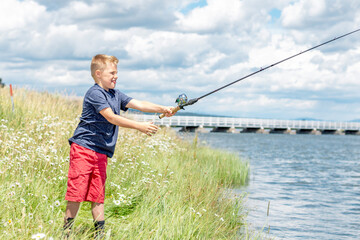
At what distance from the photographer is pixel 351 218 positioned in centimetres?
930

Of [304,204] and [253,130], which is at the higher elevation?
[253,130]

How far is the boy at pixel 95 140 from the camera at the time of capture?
3.99 m

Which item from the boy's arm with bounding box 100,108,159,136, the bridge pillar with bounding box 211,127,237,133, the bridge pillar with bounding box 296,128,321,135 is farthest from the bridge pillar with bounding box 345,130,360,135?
the boy's arm with bounding box 100,108,159,136

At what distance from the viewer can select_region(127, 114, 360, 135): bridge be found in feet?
175

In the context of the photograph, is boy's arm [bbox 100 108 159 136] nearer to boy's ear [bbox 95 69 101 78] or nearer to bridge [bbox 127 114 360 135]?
boy's ear [bbox 95 69 101 78]

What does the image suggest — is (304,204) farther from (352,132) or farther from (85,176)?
(352,132)

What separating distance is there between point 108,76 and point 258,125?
195ft

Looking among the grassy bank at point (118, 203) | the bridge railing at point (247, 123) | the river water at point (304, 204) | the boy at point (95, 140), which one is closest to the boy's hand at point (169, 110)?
the boy at point (95, 140)

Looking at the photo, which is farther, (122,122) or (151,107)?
(151,107)

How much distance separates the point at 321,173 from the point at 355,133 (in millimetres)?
60021

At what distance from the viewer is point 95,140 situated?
160 inches

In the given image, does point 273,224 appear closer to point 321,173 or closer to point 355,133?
point 321,173

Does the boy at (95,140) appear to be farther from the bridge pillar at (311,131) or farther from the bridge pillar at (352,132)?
the bridge pillar at (352,132)

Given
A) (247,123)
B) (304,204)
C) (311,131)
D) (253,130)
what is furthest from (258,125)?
(304,204)
